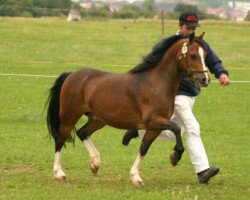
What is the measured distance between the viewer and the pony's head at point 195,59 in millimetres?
9047

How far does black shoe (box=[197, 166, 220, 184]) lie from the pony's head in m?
1.14

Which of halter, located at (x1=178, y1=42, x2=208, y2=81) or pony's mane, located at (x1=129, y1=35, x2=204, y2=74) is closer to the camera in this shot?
halter, located at (x1=178, y1=42, x2=208, y2=81)

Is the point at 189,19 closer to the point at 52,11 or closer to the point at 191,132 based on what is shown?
the point at 191,132

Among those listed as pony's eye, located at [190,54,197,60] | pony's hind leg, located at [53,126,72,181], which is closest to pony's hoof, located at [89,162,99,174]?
pony's hind leg, located at [53,126,72,181]

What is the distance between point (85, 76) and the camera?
1014 centimetres

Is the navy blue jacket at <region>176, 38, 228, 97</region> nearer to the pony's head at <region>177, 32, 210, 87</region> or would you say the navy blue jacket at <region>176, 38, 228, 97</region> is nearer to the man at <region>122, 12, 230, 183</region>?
the man at <region>122, 12, 230, 183</region>

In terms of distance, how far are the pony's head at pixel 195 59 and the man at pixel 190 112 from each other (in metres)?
0.41

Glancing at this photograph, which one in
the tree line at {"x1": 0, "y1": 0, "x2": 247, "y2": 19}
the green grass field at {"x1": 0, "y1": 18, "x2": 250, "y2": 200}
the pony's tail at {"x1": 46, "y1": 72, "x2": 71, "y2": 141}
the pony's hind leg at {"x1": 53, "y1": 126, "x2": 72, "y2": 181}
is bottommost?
the tree line at {"x1": 0, "y1": 0, "x2": 247, "y2": 19}

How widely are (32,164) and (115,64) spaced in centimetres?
2217

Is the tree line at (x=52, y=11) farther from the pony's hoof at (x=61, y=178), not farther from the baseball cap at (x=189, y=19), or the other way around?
the pony's hoof at (x=61, y=178)

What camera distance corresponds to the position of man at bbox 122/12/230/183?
973 cm

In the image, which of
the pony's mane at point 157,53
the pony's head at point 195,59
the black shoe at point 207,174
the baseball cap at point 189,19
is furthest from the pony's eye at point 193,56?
the black shoe at point 207,174

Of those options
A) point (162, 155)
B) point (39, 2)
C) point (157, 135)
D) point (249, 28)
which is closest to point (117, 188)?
point (157, 135)

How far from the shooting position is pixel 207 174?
31.4ft
